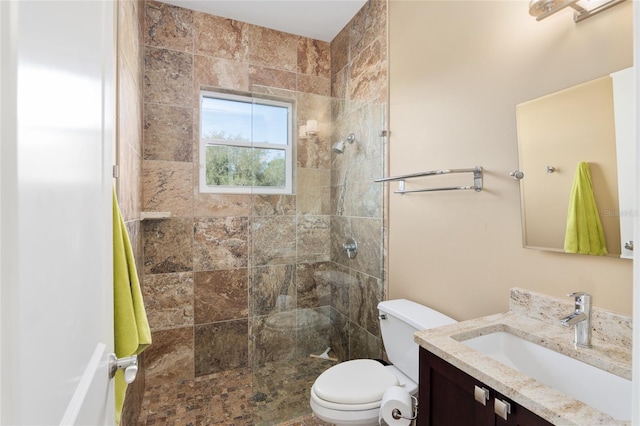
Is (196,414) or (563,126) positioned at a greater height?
(563,126)

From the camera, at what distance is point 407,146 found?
6.08 feet

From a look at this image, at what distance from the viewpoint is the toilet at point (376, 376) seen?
1.36m

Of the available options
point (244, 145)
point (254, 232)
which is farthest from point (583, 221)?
point (244, 145)

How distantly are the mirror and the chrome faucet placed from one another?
17 cm

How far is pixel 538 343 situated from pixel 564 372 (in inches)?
4.0

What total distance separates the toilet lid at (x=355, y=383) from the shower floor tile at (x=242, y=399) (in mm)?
563

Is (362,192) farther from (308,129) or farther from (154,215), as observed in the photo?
(154,215)

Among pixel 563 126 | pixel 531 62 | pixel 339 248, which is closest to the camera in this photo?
pixel 563 126

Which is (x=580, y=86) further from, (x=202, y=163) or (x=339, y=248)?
(x=202, y=163)

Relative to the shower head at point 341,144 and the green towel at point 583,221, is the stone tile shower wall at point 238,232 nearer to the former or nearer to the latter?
the shower head at point 341,144

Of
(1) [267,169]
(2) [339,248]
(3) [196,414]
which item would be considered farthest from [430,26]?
(3) [196,414]

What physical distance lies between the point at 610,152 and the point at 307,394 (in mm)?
2085

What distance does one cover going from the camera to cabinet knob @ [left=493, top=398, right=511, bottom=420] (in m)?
0.76

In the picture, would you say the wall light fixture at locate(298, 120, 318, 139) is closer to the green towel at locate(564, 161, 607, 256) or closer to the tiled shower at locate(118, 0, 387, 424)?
the tiled shower at locate(118, 0, 387, 424)
